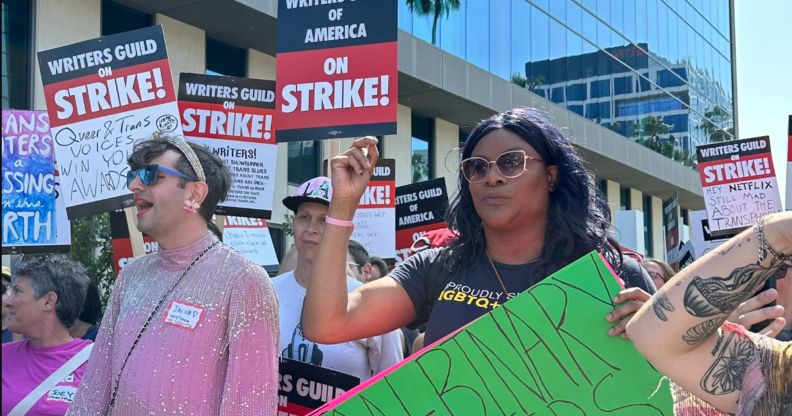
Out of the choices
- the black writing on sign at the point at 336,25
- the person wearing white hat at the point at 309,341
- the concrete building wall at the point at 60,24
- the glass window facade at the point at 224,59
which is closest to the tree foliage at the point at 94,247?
the concrete building wall at the point at 60,24

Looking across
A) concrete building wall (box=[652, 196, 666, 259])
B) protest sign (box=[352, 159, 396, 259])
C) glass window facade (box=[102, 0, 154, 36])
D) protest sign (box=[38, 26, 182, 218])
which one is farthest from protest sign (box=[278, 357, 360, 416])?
concrete building wall (box=[652, 196, 666, 259])

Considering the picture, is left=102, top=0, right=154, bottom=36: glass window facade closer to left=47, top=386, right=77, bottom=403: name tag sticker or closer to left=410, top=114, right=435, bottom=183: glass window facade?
left=410, top=114, right=435, bottom=183: glass window facade

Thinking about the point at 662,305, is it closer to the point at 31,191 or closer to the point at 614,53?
the point at 31,191

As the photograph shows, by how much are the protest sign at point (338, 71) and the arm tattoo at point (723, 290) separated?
2.77m

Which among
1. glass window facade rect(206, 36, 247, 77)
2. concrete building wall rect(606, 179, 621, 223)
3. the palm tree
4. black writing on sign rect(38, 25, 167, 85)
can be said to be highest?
the palm tree

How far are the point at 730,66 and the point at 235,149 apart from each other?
34977 mm

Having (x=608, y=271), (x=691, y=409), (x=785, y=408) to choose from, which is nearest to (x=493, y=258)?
(x=608, y=271)

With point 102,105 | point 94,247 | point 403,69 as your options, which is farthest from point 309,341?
point 403,69

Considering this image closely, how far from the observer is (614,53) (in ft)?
89.3

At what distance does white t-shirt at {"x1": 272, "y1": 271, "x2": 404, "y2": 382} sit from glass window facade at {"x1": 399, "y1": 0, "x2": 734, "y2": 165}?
14089 millimetres

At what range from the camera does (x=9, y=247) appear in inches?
205

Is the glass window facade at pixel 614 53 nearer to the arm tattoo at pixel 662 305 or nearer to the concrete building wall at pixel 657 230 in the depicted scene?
the concrete building wall at pixel 657 230

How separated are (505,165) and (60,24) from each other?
435 inches

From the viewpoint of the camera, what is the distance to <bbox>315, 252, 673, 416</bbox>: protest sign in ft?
7.03
